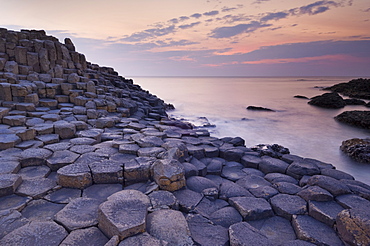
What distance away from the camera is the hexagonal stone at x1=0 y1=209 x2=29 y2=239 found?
213 centimetres

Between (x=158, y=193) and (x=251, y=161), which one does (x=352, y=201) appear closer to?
(x=251, y=161)

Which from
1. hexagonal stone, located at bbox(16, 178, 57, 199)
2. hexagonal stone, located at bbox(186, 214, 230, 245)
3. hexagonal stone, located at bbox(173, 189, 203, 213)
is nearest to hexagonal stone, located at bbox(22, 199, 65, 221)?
hexagonal stone, located at bbox(16, 178, 57, 199)

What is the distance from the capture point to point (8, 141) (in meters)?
4.00

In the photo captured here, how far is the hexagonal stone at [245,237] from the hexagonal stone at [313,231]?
439mm

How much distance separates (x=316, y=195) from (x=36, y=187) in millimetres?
4029

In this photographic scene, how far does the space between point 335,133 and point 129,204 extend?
38.9 ft

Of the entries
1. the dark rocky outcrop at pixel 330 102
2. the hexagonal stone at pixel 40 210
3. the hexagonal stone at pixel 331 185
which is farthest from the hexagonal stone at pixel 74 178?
the dark rocky outcrop at pixel 330 102

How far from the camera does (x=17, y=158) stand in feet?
11.4

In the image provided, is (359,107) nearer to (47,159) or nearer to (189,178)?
(189,178)

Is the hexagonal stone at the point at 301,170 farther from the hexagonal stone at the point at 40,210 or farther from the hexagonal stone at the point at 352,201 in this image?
the hexagonal stone at the point at 40,210

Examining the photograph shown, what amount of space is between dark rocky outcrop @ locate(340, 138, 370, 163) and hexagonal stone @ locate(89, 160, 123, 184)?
7.37m

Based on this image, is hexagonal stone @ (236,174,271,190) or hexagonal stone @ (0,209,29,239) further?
hexagonal stone @ (236,174,271,190)

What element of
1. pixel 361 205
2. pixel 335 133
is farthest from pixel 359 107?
pixel 361 205

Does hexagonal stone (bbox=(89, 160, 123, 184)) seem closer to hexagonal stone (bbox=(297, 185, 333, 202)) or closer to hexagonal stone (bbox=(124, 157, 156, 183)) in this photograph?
hexagonal stone (bbox=(124, 157, 156, 183))
